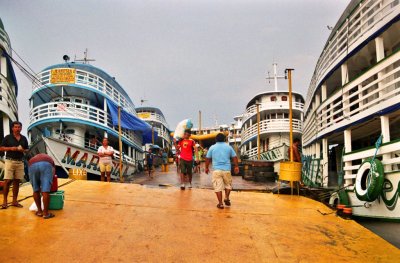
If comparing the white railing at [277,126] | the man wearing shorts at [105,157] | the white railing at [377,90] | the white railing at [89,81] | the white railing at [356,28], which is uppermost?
the white railing at [89,81]

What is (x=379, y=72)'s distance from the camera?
6328 millimetres

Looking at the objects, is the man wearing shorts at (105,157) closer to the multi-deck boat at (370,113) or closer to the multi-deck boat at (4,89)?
the multi-deck boat at (4,89)

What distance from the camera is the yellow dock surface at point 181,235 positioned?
289 centimetres

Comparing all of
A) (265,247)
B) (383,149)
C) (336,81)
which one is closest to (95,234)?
(265,247)

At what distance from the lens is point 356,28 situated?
792cm

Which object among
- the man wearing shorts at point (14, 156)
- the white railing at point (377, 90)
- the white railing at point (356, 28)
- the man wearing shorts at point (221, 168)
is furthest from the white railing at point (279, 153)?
the man wearing shorts at point (14, 156)

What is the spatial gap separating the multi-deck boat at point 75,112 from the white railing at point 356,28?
34.9ft

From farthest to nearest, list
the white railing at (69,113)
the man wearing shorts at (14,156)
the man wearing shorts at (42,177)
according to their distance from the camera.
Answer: the white railing at (69,113)
the man wearing shorts at (14,156)
the man wearing shorts at (42,177)

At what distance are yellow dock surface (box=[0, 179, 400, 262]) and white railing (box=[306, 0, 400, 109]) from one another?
→ 15.4ft

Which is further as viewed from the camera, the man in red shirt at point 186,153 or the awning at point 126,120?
the awning at point 126,120

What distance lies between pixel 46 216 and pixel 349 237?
410cm

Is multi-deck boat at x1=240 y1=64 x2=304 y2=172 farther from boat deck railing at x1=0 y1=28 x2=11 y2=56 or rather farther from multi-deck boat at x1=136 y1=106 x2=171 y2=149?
boat deck railing at x1=0 y1=28 x2=11 y2=56

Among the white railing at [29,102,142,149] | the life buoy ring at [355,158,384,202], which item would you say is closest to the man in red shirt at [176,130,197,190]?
the life buoy ring at [355,158,384,202]

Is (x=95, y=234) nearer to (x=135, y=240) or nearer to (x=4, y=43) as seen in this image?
(x=135, y=240)
